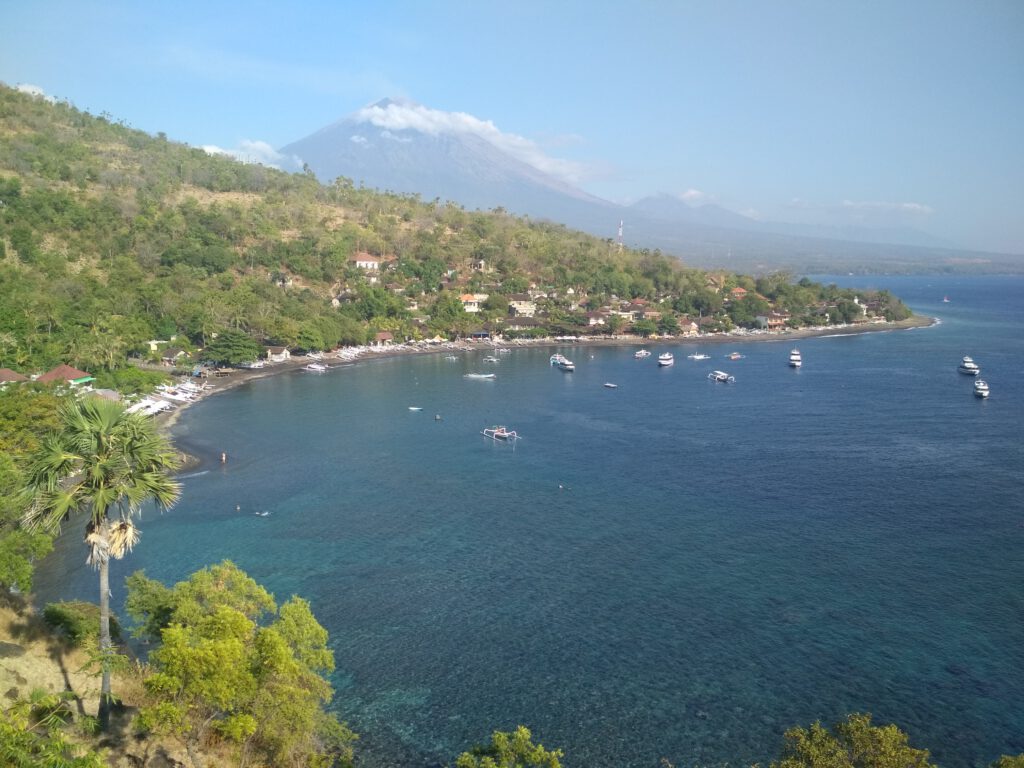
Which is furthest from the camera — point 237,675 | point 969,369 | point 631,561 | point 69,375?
point 969,369

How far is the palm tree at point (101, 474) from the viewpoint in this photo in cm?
1015

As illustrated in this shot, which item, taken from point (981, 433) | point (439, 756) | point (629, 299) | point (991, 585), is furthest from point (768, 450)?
point (629, 299)

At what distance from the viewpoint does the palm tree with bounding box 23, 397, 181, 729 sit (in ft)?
33.3

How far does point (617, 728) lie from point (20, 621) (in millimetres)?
11577

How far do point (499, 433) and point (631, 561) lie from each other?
47.0 ft

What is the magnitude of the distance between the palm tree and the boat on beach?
44.0 meters

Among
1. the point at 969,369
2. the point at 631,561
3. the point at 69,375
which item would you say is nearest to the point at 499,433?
the point at 631,561

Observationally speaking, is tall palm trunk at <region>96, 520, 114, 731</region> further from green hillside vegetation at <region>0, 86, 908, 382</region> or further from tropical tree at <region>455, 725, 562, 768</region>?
green hillside vegetation at <region>0, 86, 908, 382</region>

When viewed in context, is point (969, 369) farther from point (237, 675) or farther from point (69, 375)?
point (69, 375)

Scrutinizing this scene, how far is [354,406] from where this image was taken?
41.4 metres

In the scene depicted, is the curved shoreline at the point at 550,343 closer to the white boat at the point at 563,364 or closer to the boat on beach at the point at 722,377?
the white boat at the point at 563,364

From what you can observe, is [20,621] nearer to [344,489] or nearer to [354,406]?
[344,489]

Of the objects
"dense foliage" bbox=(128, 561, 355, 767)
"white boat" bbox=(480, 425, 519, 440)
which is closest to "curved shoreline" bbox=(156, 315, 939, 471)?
"white boat" bbox=(480, 425, 519, 440)

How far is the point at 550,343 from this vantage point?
68125 millimetres
